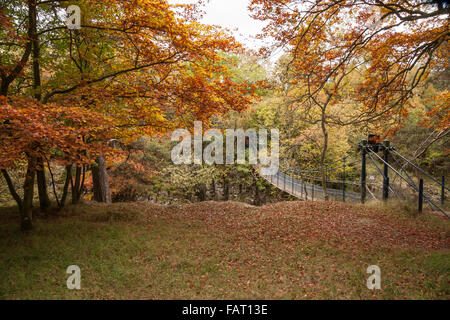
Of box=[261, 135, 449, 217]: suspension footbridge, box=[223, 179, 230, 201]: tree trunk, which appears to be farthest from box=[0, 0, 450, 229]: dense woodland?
box=[223, 179, 230, 201]: tree trunk

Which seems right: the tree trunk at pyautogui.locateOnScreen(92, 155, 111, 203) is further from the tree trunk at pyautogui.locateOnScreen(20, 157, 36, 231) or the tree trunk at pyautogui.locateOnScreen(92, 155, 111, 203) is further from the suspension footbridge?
the suspension footbridge

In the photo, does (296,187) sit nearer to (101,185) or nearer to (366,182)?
(366,182)

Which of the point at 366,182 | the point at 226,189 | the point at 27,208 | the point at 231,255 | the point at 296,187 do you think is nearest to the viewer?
the point at 231,255

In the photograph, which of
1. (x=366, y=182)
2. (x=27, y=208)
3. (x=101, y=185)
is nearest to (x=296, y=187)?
(x=366, y=182)

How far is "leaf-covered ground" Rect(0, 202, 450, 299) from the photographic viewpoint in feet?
8.73

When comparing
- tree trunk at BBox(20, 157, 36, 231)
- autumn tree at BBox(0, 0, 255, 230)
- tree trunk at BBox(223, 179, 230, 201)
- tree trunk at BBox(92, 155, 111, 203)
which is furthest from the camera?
tree trunk at BBox(223, 179, 230, 201)

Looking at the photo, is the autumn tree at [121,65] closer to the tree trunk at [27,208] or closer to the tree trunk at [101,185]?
the tree trunk at [27,208]

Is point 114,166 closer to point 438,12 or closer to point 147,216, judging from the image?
point 147,216

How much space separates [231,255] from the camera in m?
3.52

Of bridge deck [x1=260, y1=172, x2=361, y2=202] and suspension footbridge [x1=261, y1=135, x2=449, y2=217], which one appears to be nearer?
suspension footbridge [x1=261, y1=135, x2=449, y2=217]

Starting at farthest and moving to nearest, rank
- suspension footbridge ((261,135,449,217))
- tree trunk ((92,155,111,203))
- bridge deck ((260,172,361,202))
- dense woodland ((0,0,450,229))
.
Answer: bridge deck ((260,172,361,202)) → tree trunk ((92,155,111,203)) → suspension footbridge ((261,135,449,217)) → dense woodland ((0,0,450,229))

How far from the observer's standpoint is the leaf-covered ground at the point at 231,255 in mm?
2662

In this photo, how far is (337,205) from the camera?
5668 mm
